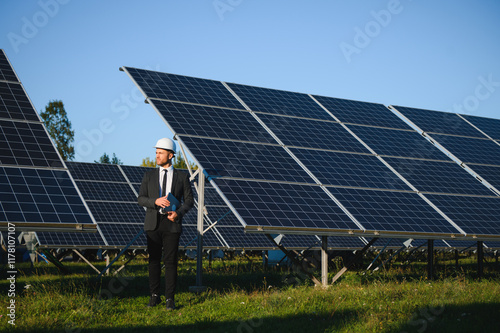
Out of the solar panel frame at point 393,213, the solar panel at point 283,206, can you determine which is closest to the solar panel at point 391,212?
the solar panel frame at point 393,213

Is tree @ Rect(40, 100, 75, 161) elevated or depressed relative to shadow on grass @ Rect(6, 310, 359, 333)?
elevated

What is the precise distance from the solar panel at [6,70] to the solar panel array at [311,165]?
9.51 ft

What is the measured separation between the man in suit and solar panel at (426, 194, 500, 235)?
7147mm

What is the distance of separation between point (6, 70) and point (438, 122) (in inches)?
551

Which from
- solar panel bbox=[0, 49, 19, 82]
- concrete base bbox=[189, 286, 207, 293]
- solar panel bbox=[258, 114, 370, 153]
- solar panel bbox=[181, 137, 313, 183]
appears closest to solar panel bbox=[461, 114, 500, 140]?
solar panel bbox=[258, 114, 370, 153]

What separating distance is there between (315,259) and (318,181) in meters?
13.1

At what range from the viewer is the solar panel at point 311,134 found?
13.9m

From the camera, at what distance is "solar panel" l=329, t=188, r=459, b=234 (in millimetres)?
11258

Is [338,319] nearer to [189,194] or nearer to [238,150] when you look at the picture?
[189,194]

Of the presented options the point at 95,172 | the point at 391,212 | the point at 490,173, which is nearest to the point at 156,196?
the point at 391,212

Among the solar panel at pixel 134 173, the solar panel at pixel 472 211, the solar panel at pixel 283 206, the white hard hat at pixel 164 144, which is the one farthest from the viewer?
the solar panel at pixel 134 173

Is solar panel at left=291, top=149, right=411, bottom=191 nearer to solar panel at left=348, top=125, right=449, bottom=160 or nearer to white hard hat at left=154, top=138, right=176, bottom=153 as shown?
solar panel at left=348, top=125, right=449, bottom=160

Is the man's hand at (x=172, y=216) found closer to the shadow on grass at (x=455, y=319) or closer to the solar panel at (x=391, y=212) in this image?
the shadow on grass at (x=455, y=319)

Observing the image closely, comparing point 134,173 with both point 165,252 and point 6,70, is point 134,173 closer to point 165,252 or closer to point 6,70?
point 6,70
